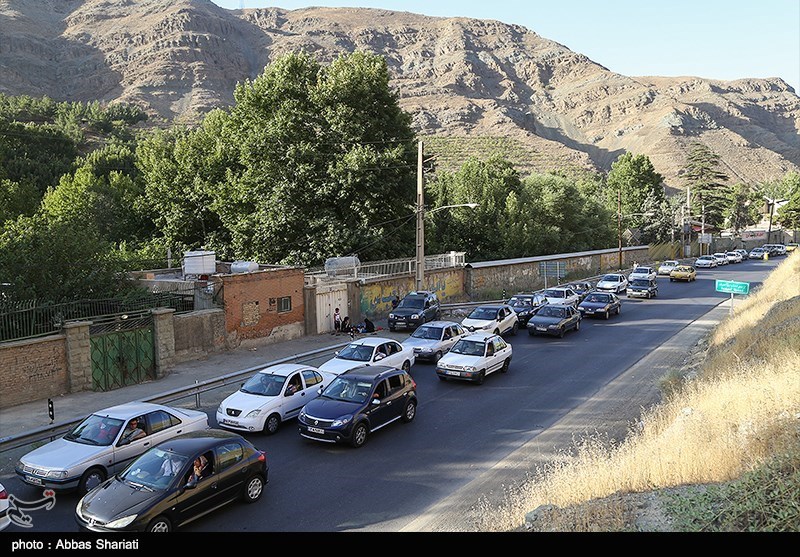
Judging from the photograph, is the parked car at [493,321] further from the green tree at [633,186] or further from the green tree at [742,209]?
the green tree at [742,209]

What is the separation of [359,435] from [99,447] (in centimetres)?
535

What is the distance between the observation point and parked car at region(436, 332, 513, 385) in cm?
1945

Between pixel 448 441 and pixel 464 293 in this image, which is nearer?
pixel 448 441

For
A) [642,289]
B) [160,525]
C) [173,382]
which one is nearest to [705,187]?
[642,289]

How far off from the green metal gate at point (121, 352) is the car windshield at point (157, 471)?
10526 millimetres

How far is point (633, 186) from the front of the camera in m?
88.9

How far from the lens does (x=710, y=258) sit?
69000 mm

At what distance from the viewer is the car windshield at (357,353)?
19.5 metres

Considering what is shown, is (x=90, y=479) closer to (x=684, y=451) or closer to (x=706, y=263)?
(x=684, y=451)

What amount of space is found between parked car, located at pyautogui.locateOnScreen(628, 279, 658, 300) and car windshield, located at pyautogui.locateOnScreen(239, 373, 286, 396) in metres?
32.5

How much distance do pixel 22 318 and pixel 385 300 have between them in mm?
19050

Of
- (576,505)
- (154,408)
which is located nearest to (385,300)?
(154,408)

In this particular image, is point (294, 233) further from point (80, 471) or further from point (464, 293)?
point (80, 471)
